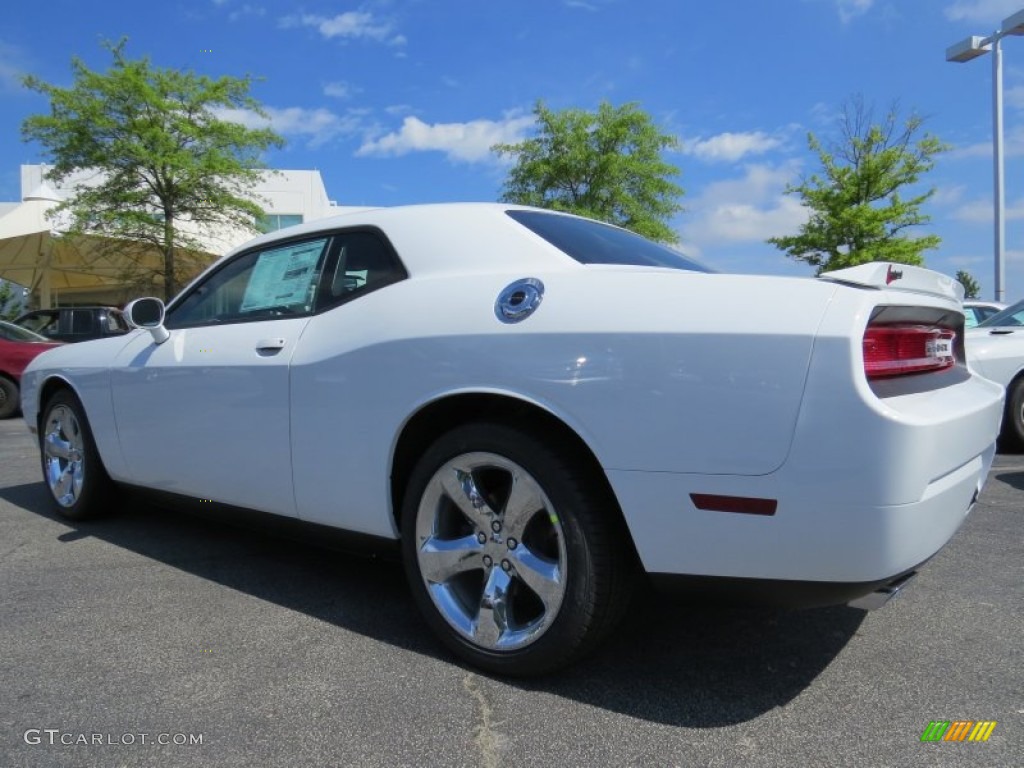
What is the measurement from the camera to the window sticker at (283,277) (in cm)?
307

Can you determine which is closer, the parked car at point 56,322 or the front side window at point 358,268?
the front side window at point 358,268

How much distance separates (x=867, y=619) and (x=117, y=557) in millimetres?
3381

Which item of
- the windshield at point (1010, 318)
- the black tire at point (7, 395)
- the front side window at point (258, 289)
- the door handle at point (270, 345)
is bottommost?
the black tire at point (7, 395)

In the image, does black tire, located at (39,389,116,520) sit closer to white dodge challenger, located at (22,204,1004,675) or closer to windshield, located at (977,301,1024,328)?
white dodge challenger, located at (22,204,1004,675)

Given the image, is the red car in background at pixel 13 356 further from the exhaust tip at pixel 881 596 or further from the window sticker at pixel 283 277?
the exhaust tip at pixel 881 596

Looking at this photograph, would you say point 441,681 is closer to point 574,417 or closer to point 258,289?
point 574,417

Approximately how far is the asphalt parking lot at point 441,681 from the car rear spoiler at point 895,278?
1185 millimetres

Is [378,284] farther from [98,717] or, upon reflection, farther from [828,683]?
[828,683]

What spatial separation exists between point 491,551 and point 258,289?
1.74 m

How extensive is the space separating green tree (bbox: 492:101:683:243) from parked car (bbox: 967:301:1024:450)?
16.1 m

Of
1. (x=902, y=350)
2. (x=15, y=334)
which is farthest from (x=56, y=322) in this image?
(x=902, y=350)

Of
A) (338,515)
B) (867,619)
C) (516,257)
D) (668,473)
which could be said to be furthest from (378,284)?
(867,619)

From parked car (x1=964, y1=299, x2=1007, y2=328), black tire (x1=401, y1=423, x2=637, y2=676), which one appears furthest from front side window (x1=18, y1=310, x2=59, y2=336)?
parked car (x1=964, y1=299, x2=1007, y2=328)

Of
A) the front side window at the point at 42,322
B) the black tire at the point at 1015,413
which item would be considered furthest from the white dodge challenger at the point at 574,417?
the front side window at the point at 42,322
